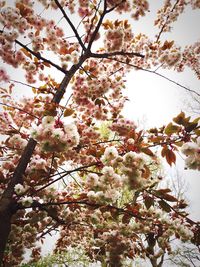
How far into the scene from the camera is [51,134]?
2.03 m

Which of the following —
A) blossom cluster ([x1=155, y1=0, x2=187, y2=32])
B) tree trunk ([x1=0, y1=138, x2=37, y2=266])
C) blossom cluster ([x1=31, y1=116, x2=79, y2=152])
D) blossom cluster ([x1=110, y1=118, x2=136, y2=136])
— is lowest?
tree trunk ([x1=0, y1=138, x2=37, y2=266])

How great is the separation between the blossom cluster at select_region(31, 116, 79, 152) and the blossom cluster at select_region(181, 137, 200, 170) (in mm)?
973

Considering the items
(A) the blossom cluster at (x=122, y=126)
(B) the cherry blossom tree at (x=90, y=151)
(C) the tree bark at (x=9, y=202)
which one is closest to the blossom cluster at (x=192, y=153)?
(B) the cherry blossom tree at (x=90, y=151)

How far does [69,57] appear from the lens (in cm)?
417

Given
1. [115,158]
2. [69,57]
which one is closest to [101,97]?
[69,57]

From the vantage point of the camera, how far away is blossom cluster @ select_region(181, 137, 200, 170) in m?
1.60

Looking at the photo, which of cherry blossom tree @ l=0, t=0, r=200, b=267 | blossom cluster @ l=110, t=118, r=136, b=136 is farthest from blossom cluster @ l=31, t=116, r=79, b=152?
blossom cluster @ l=110, t=118, r=136, b=136

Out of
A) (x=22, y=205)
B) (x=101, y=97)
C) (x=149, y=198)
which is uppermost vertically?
(x=101, y=97)

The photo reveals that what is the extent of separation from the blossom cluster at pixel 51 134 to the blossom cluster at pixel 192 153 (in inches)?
38.3

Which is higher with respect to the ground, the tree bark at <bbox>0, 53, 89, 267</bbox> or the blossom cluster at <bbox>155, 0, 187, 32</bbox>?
the blossom cluster at <bbox>155, 0, 187, 32</bbox>

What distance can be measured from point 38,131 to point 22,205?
107cm

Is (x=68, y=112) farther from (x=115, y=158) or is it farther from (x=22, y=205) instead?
(x=22, y=205)

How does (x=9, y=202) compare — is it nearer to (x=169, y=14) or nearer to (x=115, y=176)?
(x=115, y=176)

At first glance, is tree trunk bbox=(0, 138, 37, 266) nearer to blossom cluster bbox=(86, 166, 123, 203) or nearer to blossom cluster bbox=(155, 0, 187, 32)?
blossom cluster bbox=(86, 166, 123, 203)
